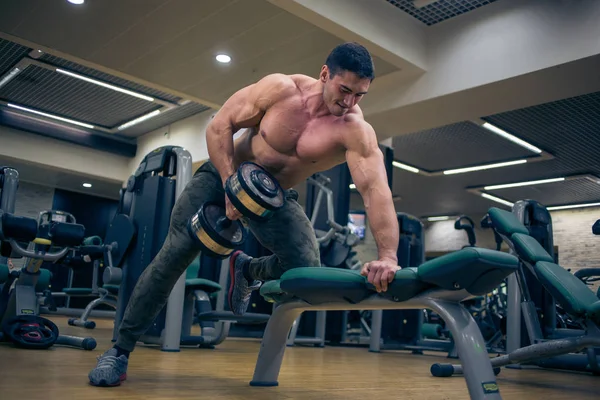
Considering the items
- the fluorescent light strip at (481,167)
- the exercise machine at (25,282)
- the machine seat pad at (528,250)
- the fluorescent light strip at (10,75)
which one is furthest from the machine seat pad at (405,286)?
the fluorescent light strip at (481,167)

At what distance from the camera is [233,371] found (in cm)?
255

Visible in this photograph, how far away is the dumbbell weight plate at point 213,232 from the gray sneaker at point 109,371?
46 cm

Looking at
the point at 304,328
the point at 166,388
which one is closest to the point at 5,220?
the point at 166,388

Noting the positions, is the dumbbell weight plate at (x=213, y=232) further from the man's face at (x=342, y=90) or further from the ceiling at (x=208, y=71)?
the ceiling at (x=208, y=71)

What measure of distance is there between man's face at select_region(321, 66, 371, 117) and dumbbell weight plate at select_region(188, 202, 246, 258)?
529mm

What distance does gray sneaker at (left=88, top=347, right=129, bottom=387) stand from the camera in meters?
1.77

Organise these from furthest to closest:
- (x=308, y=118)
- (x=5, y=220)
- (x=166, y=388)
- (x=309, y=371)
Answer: (x=5, y=220)
(x=309, y=371)
(x=308, y=118)
(x=166, y=388)

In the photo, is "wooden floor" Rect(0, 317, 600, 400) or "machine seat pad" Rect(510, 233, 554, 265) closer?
"wooden floor" Rect(0, 317, 600, 400)

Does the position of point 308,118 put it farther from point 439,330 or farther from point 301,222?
point 439,330

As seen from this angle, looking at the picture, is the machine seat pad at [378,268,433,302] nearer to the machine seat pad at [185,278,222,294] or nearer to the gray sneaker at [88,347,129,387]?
the gray sneaker at [88,347,129,387]

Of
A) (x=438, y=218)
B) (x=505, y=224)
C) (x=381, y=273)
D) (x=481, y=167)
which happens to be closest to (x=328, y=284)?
(x=381, y=273)

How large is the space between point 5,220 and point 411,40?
12.9ft

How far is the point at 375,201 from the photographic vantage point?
173 cm

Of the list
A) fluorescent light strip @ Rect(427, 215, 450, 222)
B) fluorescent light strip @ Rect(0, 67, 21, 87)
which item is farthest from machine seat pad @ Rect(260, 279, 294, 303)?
fluorescent light strip @ Rect(427, 215, 450, 222)
